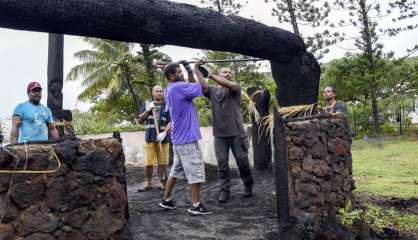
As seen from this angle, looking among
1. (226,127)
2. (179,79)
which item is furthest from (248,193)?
(179,79)

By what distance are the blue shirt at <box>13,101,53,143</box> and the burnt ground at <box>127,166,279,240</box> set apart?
4.26ft

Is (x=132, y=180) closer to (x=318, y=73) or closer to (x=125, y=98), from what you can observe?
(x=318, y=73)

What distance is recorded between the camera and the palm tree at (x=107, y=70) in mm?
25375

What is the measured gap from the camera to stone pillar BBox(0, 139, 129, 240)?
3.73 metres

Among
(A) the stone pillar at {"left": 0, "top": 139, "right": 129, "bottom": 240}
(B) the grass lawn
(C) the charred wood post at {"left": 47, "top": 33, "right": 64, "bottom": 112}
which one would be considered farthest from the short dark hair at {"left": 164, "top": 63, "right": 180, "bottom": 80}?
(B) the grass lawn

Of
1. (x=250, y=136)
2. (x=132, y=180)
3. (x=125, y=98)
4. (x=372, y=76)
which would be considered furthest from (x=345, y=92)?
(x=132, y=180)

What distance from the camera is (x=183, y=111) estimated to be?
5613 mm

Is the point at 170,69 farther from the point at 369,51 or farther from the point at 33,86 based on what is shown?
the point at 369,51

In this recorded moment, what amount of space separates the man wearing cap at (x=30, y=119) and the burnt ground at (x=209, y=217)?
1324mm

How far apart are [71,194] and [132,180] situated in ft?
17.1

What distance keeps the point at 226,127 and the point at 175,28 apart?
1941 mm

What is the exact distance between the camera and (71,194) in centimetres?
393

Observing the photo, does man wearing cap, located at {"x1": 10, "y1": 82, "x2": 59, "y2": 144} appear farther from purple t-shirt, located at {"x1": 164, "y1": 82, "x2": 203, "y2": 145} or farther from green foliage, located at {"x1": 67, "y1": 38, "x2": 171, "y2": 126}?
green foliage, located at {"x1": 67, "y1": 38, "x2": 171, "y2": 126}

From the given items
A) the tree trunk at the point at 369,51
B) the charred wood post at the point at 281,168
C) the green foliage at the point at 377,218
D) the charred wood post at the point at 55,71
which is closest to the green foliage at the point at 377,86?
the tree trunk at the point at 369,51
